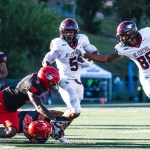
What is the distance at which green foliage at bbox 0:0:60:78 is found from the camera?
3797 centimetres

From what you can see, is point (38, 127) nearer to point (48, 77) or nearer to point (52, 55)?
point (48, 77)

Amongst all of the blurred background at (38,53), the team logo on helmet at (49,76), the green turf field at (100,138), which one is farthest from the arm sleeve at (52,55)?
the blurred background at (38,53)

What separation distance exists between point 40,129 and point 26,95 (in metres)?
0.59

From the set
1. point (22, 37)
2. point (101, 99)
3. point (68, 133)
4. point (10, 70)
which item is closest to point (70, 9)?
point (22, 37)

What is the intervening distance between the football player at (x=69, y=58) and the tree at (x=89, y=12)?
41.9m

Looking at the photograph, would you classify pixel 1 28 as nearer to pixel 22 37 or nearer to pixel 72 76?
pixel 22 37

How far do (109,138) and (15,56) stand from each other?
24.7 metres

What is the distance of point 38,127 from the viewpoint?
1022 cm

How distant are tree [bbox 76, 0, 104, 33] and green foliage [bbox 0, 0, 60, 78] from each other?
14221mm

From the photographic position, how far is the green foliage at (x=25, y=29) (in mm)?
37969

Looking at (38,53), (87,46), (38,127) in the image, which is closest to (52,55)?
(87,46)

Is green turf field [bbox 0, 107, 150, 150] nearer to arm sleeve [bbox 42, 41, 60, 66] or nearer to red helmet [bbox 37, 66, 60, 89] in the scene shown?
red helmet [bbox 37, 66, 60, 89]

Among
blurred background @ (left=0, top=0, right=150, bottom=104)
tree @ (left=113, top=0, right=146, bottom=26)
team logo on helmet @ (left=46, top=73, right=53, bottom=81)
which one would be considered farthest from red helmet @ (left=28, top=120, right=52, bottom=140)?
tree @ (left=113, top=0, right=146, bottom=26)

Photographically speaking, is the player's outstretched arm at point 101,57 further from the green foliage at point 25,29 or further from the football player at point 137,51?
the green foliage at point 25,29
